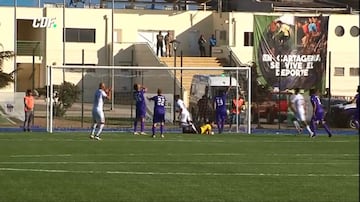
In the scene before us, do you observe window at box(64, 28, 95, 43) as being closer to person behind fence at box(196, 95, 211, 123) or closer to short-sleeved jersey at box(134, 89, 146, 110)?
person behind fence at box(196, 95, 211, 123)

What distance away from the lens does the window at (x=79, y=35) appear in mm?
53594

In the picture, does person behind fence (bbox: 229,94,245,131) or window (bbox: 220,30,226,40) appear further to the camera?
window (bbox: 220,30,226,40)

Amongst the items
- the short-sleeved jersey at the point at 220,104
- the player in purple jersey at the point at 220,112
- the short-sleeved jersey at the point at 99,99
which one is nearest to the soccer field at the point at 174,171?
the short-sleeved jersey at the point at 99,99

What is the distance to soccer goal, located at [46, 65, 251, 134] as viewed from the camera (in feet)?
103

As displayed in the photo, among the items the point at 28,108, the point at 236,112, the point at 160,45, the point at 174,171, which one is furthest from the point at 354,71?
the point at 160,45

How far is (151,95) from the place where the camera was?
3606cm

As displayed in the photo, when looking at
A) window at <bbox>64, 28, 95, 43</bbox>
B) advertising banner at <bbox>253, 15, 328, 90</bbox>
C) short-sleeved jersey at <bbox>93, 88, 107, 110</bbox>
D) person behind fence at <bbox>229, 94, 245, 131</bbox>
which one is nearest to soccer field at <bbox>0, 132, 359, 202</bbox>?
short-sleeved jersey at <bbox>93, 88, 107, 110</bbox>

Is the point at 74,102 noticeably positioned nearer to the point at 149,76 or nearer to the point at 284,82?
the point at 149,76

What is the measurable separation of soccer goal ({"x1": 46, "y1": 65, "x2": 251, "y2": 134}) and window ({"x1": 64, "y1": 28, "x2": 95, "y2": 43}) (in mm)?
13959

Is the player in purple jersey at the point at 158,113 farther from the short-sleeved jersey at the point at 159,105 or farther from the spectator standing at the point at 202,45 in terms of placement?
the spectator standing at the point at 202,45

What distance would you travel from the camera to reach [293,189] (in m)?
11.4

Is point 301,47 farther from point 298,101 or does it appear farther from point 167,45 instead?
point 167,45

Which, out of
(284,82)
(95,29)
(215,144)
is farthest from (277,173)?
(95,29)

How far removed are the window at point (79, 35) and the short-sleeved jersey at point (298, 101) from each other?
51.2m
